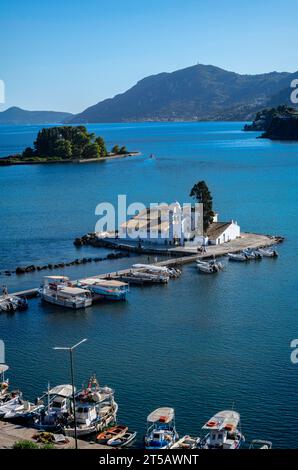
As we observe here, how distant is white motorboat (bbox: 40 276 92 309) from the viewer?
28781mm

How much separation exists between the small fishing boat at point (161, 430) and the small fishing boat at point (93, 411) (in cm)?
121

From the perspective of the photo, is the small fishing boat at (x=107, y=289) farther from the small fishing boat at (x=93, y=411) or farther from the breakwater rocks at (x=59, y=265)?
the small fishing boat at (x=93, y=411)

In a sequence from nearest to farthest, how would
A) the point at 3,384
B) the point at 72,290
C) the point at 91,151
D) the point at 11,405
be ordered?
the point at 11,405 < the point at 3,384 < the point at 72,290 < the point at 91,151

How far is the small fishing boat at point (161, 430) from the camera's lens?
1636 centimetres

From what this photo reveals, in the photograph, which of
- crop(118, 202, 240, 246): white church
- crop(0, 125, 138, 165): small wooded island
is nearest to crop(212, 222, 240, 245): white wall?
crop(118, 202, 240, 246): white church

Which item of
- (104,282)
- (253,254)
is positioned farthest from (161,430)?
(253,254)

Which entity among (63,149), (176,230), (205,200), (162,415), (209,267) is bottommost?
(162,415)

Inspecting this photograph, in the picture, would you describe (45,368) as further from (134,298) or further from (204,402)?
(134,298)

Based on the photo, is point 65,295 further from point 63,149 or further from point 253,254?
point 63,149

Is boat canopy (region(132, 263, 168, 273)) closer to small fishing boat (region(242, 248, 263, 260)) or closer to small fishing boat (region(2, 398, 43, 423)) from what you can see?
small fishing boat (region(242, 248, 263, 260))

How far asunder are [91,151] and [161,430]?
294ft

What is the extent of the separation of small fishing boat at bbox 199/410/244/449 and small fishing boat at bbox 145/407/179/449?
74 centimetres

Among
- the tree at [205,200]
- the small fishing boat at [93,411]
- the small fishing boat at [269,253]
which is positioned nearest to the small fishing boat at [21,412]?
the small fishing boat at [93,411]

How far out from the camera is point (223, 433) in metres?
16.3
